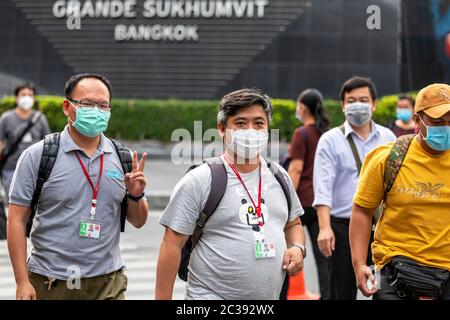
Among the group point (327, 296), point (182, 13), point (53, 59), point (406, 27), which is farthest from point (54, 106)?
point (327, 296)

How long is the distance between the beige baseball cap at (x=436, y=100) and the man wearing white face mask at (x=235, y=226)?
805 millimetres

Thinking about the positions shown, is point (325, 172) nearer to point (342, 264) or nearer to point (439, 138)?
point (342, 264)

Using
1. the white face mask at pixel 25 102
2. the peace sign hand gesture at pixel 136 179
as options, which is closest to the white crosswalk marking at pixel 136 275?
the white face mask at pixel 25 102

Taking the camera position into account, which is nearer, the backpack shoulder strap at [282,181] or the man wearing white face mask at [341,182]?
the backpack shoulder strap at [282,181]

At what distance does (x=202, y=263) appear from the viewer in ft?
12.1

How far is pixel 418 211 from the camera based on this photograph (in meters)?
4.00

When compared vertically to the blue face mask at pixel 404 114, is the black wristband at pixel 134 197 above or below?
below

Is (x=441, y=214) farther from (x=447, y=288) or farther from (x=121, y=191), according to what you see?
(x=121, y=191)

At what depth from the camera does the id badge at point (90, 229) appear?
4.13 metres

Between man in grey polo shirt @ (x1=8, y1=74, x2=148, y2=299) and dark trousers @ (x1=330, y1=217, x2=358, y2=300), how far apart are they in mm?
1865

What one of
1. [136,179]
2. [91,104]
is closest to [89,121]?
[91,104]

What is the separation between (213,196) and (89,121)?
93 centimetres

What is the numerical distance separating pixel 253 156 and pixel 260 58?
69.0 feet

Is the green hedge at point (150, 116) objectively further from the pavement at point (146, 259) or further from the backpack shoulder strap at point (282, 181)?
the backpack shoulder strap at point (282, 181)
